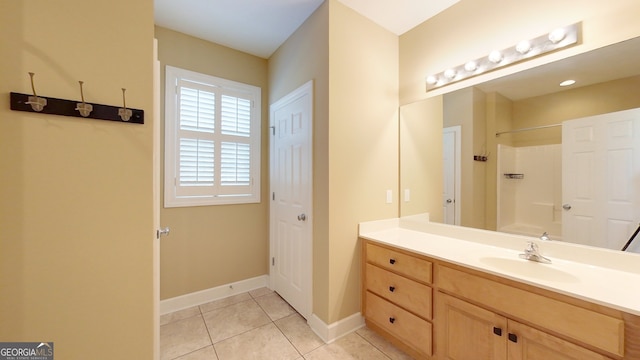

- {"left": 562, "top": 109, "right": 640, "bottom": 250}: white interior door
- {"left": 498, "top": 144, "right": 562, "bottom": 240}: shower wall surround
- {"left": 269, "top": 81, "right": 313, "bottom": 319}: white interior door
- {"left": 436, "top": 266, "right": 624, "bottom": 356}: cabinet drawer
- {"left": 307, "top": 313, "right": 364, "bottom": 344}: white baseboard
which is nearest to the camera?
{"left": 436, "top": 266, "right": 624, "bottom": 356}: cabinet drawer

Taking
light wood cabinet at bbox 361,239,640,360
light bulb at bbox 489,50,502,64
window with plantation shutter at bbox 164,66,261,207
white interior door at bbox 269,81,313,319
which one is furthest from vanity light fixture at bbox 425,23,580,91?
window with plantation shutter at bbox 164,66,261,207

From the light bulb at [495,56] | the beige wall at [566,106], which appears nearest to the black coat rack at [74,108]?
the light bulb at [495,56]

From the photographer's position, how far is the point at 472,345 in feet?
4.21

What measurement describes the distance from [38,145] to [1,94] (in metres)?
0.23

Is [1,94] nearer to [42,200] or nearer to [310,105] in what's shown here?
[42,200]

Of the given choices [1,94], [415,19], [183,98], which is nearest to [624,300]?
[415,19]

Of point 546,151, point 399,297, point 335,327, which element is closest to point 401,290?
point 399,297

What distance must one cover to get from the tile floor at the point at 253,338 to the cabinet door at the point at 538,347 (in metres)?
0.80

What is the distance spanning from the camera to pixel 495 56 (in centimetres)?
162

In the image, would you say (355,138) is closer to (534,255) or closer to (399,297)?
(399,297)

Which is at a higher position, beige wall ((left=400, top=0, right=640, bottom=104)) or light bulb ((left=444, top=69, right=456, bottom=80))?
beige wall ((left=400, top=0, right=640, bottom=104))

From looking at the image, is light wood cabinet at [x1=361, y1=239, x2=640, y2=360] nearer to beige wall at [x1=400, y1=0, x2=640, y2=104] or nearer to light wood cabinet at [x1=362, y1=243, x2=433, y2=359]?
light wood cabinet at [x1=362, y1=243, x2=433, y2=359]

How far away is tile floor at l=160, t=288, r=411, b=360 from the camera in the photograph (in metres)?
1.70

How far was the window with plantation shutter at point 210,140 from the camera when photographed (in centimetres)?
228
